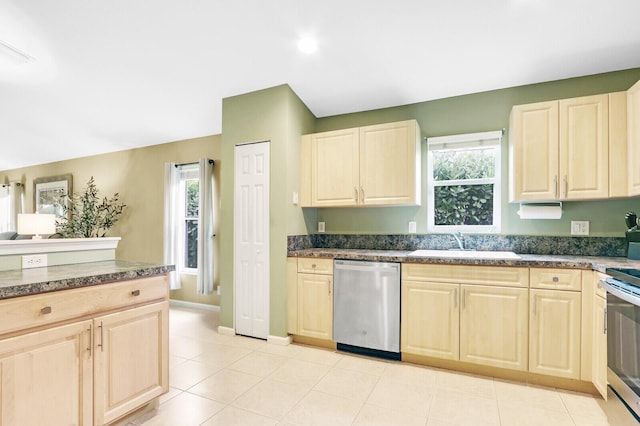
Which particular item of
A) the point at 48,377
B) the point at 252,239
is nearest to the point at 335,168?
the point at 252,239

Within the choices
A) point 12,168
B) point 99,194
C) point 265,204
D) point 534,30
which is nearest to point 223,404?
point 265,204

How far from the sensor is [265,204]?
3146 millimetres

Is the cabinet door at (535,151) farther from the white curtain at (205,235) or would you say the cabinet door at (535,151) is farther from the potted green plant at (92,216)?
the potted green plant at (92,216)

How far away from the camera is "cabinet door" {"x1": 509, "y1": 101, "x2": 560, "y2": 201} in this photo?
8.03 ft

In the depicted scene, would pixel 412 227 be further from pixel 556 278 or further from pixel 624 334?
pixel 624 334

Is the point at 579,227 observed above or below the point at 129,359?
above

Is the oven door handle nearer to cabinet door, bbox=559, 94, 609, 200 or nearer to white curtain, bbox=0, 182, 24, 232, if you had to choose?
cabinet door, bbox=559, 94, 609, 200

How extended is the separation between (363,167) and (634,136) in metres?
2.07

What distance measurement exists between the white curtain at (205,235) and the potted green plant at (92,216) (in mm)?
1988

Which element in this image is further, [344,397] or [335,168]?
[335,168]

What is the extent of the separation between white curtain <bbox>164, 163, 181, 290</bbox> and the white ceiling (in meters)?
1.13

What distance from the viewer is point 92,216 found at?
16.4ft

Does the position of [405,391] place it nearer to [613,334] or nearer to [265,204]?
[613,334]

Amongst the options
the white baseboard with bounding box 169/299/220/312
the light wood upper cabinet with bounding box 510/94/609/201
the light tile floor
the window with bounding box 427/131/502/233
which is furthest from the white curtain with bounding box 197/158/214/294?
the light wood upper cabinet with bounding box 510/94/609/201
